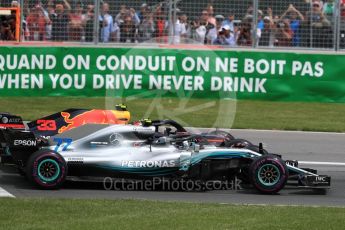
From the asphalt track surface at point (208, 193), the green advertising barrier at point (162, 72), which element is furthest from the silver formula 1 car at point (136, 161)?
the green advertising barrier at point (162, 72)

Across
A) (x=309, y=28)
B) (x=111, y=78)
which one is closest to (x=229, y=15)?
(x=309, y=28)

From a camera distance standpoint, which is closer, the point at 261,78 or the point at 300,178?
the point at 300,178

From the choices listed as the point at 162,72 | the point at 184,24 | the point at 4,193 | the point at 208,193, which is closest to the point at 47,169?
the point at 4,193

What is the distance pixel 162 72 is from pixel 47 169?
32.6 ft

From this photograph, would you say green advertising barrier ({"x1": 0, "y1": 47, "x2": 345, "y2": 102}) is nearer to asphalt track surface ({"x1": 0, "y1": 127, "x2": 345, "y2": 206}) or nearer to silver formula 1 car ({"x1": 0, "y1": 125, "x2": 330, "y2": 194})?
asphalt track surface ({"x1": 0, "y1": 127, "x2": 345, "y2": 206})

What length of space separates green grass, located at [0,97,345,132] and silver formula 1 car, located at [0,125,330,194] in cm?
631

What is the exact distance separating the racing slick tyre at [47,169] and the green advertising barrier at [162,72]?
9625mm

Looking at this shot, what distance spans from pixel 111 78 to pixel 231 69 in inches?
115

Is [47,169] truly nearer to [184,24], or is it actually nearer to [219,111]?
[219,111]

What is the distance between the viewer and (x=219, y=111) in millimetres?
20516

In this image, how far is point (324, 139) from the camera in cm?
1702

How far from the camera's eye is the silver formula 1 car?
445 inches

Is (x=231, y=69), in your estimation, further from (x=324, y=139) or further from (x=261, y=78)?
(x=324, y=139)

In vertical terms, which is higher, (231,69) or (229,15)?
(229,15)
